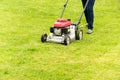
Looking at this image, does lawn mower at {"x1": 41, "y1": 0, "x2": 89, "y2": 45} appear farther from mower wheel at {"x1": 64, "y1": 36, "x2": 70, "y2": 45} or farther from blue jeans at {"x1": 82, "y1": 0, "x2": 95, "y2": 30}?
blue jeans at {"x1": 82, "y1": 0, "x2": 95, "y2": 30}

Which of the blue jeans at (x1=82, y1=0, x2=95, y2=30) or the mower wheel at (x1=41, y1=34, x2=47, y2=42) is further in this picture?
the blue jeans at (x1=82, y1=0, x2=95, y2=30)

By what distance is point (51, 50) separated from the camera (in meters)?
9.15

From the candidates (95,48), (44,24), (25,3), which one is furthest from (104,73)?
(25,3)

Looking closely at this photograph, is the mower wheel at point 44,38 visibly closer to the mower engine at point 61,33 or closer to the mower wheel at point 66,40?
the mower engine at point 61,33

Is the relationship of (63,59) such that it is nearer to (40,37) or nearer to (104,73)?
(104,73)

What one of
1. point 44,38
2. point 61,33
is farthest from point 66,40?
point 44,38

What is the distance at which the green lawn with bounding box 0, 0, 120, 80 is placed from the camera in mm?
7641

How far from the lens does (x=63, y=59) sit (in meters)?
8.54

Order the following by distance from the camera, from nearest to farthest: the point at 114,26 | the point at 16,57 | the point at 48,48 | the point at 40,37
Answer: the point at 16,57
the point at 48,48
the point at 40,37
the point at 114,26

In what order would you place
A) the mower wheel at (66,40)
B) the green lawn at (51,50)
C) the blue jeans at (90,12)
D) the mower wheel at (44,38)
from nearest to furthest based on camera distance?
the green lawn at (51,50) → the mower wheel at (66,40) → the mower wheel at (44,38) → the blue jeans at (90,12)

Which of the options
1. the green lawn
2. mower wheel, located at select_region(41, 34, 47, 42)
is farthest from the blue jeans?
mower wheel, located at select_region(41, 34, 47, 42)

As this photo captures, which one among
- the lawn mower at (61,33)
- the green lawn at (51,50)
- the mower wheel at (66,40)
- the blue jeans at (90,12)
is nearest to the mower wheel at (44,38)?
the lawn mower at (61,33)

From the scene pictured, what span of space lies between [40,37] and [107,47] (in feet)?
6.19

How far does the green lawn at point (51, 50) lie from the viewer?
25.1 feet
